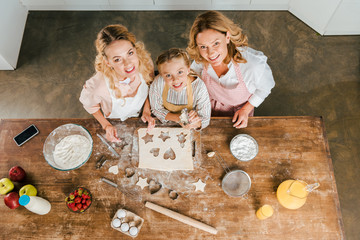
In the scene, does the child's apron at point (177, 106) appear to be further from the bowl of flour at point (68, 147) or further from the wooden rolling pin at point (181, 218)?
the wooden rolling pin at point (181, 218)

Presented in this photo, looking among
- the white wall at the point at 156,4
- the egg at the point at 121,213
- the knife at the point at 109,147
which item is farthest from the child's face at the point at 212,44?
the white wall at the point at 156,4

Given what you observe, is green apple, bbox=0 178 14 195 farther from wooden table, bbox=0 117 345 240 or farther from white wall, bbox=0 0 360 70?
white wall, bbox=0 0 360 70

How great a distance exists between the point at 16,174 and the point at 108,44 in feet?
3.17

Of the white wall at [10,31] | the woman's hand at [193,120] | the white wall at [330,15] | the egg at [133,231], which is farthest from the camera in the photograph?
the white wall at [10,31]

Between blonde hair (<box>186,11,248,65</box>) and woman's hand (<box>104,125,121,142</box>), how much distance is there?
730mm

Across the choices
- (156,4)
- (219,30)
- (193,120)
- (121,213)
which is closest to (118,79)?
(193,120)

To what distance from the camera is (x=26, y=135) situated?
1691 mm

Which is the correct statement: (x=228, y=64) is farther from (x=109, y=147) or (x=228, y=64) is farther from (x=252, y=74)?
(x=109, y=147)

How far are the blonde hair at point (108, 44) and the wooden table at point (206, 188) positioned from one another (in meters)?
0.33

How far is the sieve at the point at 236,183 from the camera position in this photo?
59.8 inches

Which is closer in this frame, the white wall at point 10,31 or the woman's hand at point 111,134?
the woman's hand at point 111,134

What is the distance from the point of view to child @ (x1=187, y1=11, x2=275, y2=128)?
152 cm

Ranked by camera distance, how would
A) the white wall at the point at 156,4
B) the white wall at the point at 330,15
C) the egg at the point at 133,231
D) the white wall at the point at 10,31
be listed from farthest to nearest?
1. the white wall at the point at 156,4
2. the white wall at the point at 10,31
3. the white wall at the point at 330,15
4. the egg at the point at 133,231

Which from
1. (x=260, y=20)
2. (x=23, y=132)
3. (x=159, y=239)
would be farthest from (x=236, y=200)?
(x=260, y=20)
